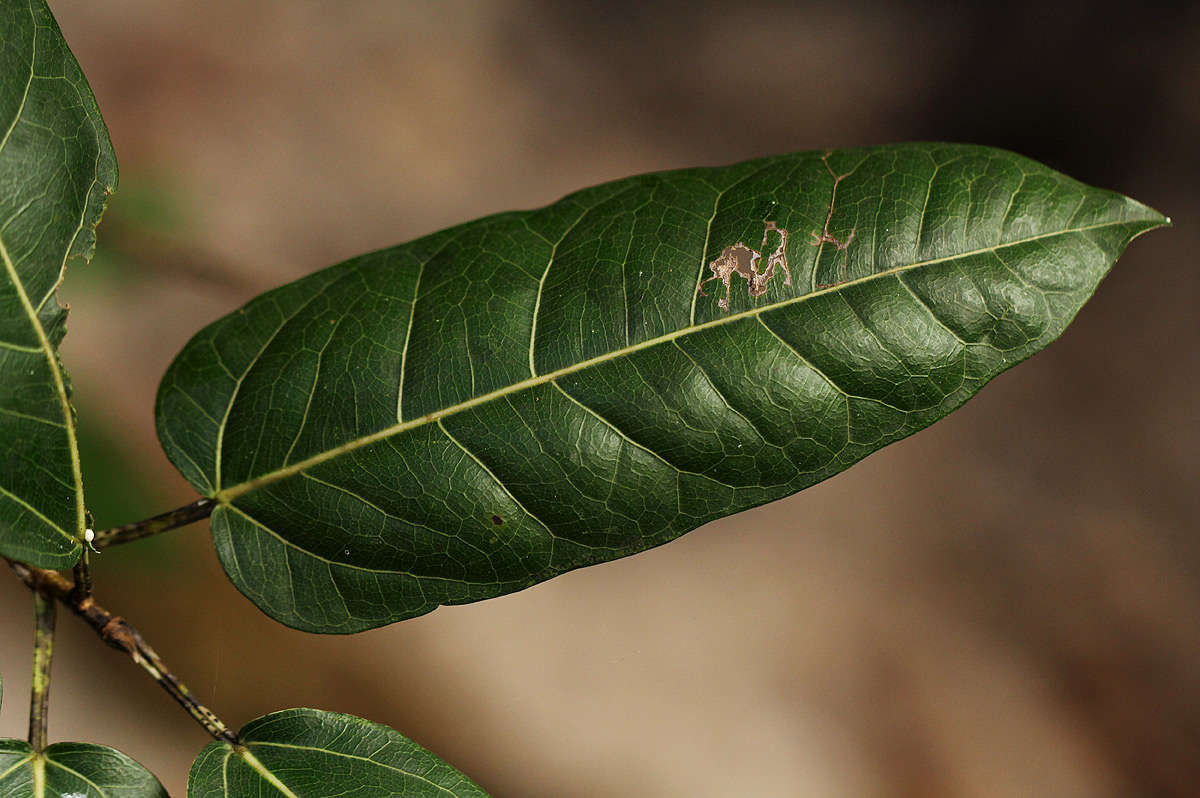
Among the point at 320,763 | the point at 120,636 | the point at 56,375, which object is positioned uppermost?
the point at 56,375

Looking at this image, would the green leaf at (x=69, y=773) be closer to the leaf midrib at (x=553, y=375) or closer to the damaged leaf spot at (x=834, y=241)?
the leaf midrib at (x=553, y=375)

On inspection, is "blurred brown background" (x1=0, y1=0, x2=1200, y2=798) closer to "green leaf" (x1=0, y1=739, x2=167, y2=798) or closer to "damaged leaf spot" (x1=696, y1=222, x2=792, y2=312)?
"green leaf" (x1=0, y1=739, x2=167, y2=798)

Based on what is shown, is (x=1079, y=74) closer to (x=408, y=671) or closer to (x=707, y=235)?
(x=707, y=235)

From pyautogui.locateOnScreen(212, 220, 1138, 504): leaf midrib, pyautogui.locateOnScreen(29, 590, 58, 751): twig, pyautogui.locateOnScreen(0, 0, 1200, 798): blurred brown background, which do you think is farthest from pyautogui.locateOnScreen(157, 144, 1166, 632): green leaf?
pyautogui.locateOnScreen(0, 0, 1200, 798): blurred brown background

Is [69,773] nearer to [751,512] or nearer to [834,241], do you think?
[834,241]

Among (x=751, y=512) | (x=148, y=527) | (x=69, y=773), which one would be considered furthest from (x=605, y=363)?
(x=751, y=512)

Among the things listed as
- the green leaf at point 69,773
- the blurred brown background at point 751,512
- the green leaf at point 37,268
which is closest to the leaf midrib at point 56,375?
the green leaf at point 37,268

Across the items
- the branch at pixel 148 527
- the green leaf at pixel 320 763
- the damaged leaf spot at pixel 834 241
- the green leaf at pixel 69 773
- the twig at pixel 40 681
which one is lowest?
the green leaf at pixel 320 763
